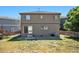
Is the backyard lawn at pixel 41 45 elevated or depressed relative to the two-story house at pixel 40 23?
depressed

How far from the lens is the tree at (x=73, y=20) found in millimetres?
4503

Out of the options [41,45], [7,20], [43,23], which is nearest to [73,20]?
[43,23]

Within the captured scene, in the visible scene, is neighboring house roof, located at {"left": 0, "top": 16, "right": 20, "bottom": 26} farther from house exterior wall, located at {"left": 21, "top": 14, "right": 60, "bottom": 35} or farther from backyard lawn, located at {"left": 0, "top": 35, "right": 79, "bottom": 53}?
backyard lawn, located at {"left": 0, "top": 35, "right": 79, "bottom": 53}

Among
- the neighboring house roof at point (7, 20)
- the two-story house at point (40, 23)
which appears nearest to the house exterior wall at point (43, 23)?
the two-story house at point (40, 23)

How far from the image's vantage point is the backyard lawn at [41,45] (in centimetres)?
446

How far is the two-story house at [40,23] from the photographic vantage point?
14.8 feet

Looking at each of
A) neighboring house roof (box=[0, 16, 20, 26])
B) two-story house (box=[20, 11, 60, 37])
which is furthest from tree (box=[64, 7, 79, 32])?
neighboring house roof (box=[0, 16, 20, 26])

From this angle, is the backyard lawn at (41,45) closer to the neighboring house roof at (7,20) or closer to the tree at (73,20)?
the tree at (73,20)

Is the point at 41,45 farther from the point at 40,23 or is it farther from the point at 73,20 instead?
the point at 73,20

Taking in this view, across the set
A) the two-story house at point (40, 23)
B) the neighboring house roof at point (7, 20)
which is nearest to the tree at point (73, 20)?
the two-story house at point (40, 23)

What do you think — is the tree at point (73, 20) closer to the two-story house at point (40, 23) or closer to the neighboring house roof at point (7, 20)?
the two-story house at point (40, 23)

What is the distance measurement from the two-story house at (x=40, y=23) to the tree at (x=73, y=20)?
22 centimetres
